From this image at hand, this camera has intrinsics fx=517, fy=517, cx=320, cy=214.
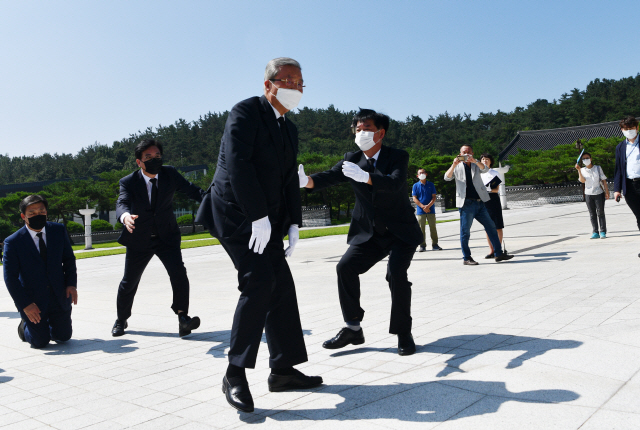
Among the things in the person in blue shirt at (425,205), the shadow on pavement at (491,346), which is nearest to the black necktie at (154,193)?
the shadow on pavement at (491,346)

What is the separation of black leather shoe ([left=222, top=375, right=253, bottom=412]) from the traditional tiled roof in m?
54.3

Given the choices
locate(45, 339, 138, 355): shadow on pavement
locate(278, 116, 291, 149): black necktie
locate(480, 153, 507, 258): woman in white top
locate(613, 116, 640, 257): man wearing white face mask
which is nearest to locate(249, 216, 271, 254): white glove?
locate(278, 116, 291, 149): black necktie

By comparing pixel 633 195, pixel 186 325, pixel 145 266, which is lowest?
pixel 186 325

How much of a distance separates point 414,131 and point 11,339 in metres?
89.7

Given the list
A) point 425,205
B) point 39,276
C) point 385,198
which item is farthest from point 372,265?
point 425,205

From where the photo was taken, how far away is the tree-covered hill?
65.2 m

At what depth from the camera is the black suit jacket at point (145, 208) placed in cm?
472

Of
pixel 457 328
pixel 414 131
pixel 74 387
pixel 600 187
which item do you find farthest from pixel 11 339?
pixel 414 131

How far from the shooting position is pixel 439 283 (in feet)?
21.0

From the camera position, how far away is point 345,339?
3756 mm

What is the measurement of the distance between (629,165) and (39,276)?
7.37 metres

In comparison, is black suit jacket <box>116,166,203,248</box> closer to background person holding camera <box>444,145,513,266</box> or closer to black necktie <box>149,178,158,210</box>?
black necktie <box>149,178,158,210</box>

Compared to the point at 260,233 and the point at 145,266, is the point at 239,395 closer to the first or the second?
the point at 260,233

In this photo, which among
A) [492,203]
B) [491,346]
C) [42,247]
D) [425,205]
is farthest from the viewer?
[425,205]
